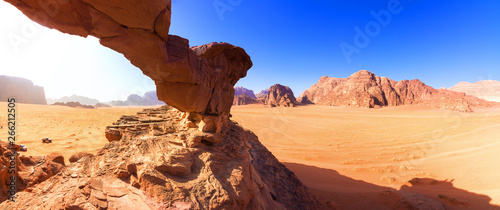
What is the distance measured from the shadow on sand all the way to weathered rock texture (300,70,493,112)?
190 ft

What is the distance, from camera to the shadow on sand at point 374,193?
557 cm

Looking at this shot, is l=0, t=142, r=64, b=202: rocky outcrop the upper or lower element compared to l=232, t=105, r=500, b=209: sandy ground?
upper

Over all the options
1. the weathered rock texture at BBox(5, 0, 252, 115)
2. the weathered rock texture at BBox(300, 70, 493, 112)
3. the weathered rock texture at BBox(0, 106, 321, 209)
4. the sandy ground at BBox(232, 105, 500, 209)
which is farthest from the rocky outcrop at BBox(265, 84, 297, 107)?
the weathered rock texture at BBox(5, 0, 252, 115)

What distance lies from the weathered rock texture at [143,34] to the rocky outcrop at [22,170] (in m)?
3.20

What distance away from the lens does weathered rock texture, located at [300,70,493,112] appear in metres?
48.9

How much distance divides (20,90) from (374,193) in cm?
8364

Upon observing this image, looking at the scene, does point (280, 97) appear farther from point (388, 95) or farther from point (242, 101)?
point (388, 95)

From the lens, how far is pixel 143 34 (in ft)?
7.14

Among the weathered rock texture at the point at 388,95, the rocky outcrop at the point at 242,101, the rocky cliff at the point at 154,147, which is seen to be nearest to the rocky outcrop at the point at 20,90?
the rocky outcrop at the point at 242,101

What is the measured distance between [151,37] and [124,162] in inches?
84.0

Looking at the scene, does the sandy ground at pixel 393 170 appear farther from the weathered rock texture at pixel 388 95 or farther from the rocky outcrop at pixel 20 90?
the rocky outcrop at pixel 20 90

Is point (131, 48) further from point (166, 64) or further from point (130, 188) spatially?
point (130, 188)

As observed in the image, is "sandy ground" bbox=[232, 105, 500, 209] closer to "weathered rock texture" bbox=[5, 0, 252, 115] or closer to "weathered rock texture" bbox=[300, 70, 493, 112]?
"weathered rock texture" bbox=[5, 0, 252, 115]

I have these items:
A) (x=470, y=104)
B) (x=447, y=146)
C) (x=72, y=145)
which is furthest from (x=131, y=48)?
(x=470, y=104)
